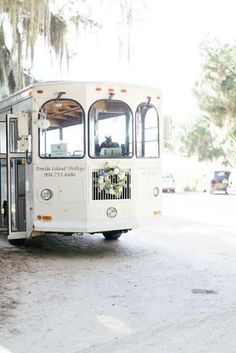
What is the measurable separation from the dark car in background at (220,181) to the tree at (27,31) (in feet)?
64.7

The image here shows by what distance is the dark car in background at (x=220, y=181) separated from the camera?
107 ft

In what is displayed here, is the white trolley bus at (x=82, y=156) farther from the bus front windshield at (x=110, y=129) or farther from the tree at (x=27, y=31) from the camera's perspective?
the tree at (x=27, y=31)

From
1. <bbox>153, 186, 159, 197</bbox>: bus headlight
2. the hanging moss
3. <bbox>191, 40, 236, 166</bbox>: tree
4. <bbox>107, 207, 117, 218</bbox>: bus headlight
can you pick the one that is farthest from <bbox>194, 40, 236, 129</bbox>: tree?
<bbox>107, 207, 117, 218</bbox>: bus headlight

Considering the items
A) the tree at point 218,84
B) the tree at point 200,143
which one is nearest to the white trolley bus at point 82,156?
the tree at point 218,84

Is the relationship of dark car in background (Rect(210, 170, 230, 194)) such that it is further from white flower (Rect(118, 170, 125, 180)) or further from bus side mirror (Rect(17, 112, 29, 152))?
bus side mirror (Rect(17, 112, 29, 152))

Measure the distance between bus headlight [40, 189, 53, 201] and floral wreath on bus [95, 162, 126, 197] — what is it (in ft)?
2.82

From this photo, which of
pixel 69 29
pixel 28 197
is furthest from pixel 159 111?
pixel 69 29

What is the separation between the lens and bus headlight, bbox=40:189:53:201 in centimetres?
959

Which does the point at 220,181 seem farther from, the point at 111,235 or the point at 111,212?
the point at 111,212

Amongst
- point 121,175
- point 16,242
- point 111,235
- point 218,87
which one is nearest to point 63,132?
point 121,175

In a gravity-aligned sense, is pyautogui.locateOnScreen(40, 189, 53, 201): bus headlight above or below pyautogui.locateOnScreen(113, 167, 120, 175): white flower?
below

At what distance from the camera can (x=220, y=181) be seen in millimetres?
32719

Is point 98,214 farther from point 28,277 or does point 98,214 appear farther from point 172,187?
point 172,187

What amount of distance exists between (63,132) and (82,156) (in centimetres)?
55
